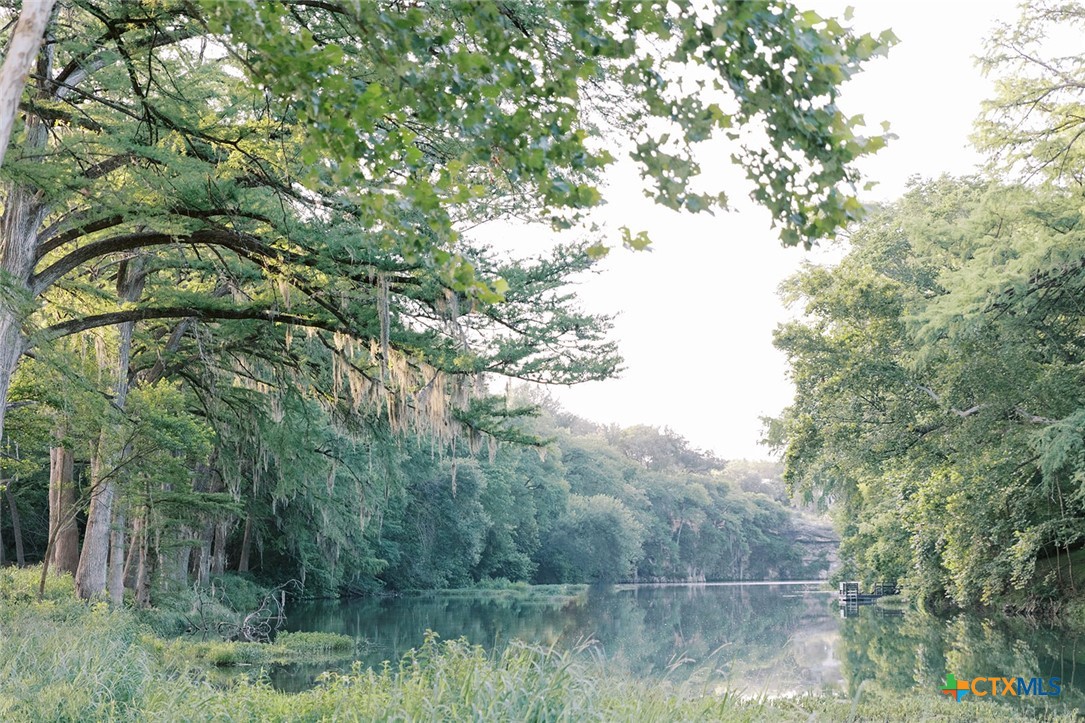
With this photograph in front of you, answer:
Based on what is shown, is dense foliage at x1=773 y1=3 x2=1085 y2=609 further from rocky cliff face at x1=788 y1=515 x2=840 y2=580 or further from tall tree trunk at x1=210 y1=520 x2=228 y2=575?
rocky cliff face at x1=788 y1=515 x2=840 y2=580

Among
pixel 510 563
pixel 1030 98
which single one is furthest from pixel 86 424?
pixel 510 563

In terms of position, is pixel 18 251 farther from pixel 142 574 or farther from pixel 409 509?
pixel 409 509

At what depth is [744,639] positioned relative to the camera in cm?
2078

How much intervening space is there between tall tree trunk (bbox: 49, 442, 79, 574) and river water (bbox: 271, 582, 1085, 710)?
4.24m

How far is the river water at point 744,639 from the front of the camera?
1279 cm

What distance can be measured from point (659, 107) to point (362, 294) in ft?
21.3

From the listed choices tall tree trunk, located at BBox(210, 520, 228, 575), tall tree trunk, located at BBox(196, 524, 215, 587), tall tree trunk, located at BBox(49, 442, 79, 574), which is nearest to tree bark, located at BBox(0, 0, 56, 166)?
tall tree trunk, located at BBox(49, 442, 79, 574)

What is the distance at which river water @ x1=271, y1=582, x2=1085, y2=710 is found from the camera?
12789 millimetres

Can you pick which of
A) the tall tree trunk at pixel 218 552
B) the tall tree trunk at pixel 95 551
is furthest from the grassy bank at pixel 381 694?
the tall tree trunk at pixel 218 552

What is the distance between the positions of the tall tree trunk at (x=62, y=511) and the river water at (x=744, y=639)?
4.24 m

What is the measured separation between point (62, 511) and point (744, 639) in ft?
44.6

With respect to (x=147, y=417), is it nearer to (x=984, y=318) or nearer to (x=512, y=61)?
(x=512, y=61)

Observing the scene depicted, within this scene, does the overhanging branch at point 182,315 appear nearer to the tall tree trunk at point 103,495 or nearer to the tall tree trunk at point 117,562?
the tall tree trunk at point 103,495

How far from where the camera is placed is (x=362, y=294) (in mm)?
9477
